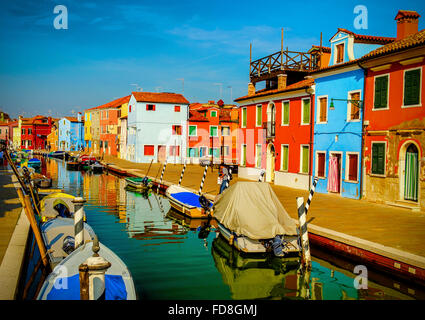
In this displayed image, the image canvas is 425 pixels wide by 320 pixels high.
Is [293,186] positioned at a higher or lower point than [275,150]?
lower

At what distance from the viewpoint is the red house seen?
11644cm

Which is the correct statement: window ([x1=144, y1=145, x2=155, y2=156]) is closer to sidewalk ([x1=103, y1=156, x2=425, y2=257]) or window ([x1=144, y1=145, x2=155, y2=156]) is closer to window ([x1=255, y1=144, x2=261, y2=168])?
window ([x1=255, y1=144, x2=261, y2=168])

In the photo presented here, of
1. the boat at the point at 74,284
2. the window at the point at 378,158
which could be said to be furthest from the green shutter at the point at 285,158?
the boat at the point at 74,284

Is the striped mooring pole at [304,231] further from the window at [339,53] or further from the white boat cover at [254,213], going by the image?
the window at [339,53]

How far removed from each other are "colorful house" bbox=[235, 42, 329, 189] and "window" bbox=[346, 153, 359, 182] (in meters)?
3.61

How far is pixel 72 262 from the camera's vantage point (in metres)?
8.77

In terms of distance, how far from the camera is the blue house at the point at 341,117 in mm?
21422

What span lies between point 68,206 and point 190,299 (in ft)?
30.5

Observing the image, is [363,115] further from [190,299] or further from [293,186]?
[190,299]

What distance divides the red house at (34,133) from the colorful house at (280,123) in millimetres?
98359

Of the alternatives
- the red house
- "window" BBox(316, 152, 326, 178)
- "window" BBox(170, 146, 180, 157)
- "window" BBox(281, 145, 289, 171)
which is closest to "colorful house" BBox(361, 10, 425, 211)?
"window" BBox(316, 152, 326, 178)

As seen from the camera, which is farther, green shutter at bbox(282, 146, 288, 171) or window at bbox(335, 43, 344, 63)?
green shutter at bbox(282, 146, 288, 171)

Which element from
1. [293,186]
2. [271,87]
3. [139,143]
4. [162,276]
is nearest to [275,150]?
[293,186]
